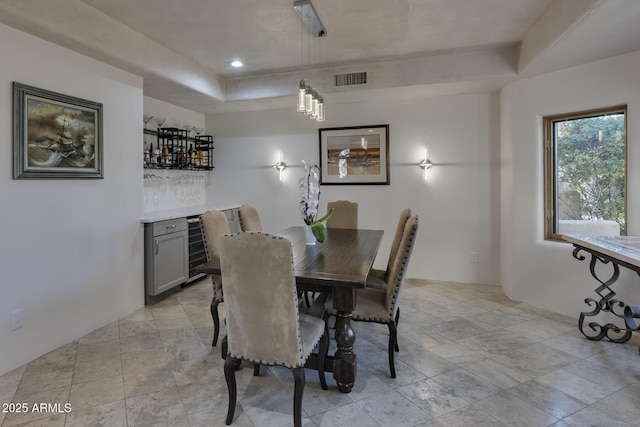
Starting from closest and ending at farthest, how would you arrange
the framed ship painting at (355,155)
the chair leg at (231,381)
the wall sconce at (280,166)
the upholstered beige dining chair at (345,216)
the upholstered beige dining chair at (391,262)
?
the chair leg at (231,381)
the upholstered beige dining chair at (391,262)
the upholstered beige dining chair at (345,216)
the framed ship painting at (355,155)
the wall sconce at (280,166)

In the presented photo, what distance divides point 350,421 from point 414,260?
10.0 feet

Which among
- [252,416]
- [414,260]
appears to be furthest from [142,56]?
[414,260]

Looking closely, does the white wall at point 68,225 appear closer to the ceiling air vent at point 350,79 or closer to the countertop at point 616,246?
the ceiling air vent at point 350,79

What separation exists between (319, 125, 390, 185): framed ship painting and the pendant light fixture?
160cm

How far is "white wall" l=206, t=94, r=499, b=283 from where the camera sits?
4324mm

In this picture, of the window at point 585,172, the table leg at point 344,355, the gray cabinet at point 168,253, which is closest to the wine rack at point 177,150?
the gray cabinet at point 168,253

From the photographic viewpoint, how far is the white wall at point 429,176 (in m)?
4.32

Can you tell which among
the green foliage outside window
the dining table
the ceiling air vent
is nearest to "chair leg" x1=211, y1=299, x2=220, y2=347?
the dining table

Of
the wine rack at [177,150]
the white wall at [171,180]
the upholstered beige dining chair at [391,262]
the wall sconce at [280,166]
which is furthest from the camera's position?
the wall sconce at [280,166]

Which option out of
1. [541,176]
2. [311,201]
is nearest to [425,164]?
[541,176]

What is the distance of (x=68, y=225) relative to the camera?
2.83 meters

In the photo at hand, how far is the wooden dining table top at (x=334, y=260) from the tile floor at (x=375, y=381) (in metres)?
0.74

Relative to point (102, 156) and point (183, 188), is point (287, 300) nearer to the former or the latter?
point (102, 156)

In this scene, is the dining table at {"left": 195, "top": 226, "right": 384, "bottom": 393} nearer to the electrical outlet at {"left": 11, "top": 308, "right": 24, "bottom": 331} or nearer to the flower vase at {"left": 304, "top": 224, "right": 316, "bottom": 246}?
the flower vase at {"left": 304, "top": 224, "right": 316, "bottom": 246}
